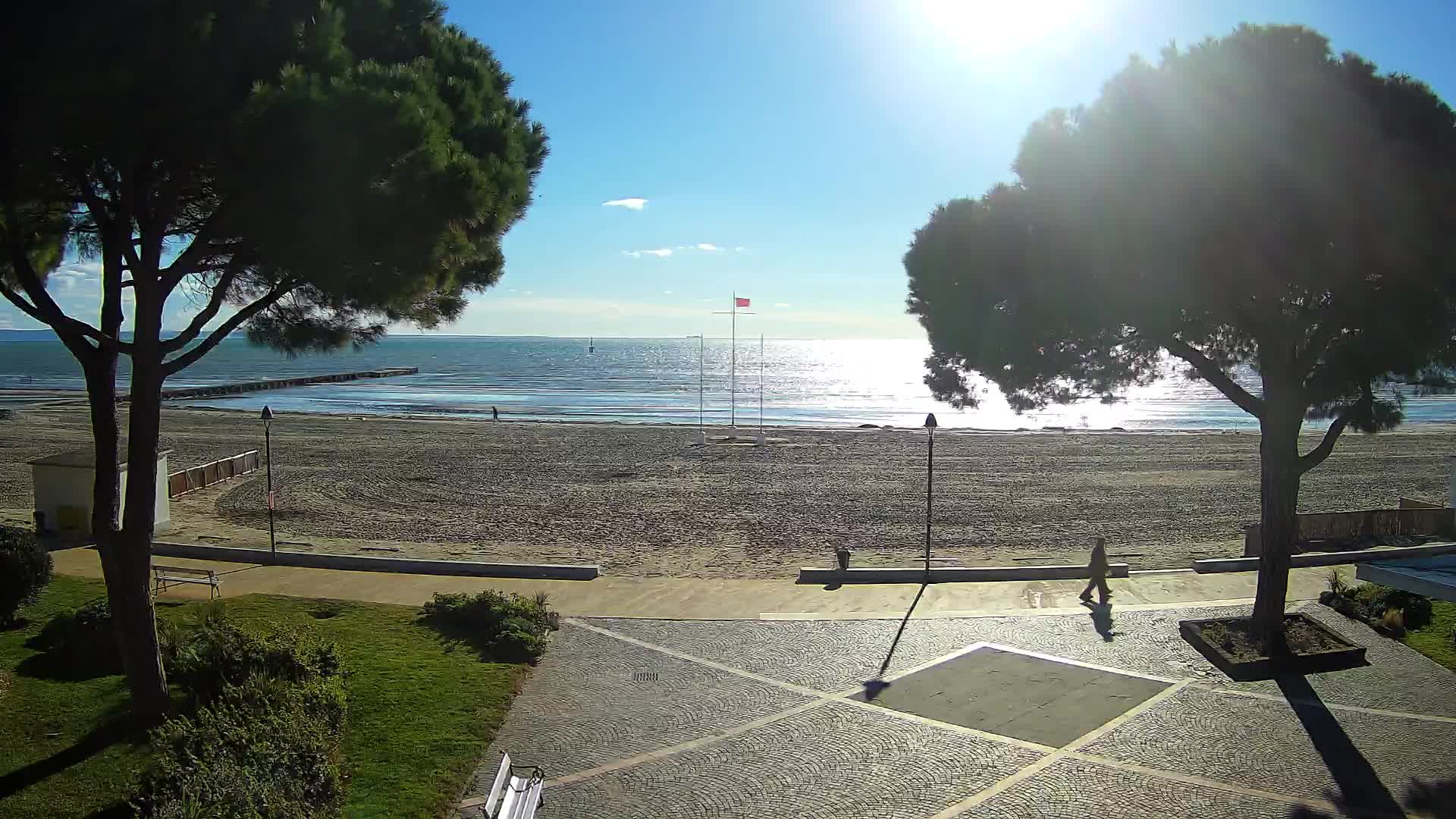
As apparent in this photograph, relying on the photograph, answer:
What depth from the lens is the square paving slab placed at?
9602 millimetres

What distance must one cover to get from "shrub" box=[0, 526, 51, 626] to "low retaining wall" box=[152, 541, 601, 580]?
3759 mm

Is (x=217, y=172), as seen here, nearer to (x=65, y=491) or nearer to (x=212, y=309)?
(x=212, y=309)

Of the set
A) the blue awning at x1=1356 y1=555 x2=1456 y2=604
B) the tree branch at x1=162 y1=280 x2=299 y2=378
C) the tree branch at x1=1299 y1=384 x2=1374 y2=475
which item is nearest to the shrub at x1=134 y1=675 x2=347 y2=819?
the tree branch at x1=162 y1=280 x2=299 y2=378

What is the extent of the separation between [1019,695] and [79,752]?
925 centimetres

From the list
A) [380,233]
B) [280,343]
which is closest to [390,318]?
[280,343]

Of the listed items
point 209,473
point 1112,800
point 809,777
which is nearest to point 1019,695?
point 1112,800

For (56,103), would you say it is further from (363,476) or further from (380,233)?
(363,476)

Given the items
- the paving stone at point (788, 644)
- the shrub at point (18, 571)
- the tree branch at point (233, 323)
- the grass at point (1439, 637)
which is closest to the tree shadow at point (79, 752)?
the tree branch at point (233, 323)

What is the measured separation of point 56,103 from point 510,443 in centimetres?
3451

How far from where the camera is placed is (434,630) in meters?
12.4

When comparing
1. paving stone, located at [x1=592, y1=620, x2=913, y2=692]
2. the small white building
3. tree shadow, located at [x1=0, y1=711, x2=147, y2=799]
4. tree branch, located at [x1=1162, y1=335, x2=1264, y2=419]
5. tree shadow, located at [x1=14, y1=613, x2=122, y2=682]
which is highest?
tree branch, located at [x1=1162, y1=335, x2=1264, y2=419]

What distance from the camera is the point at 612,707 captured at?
1005cm

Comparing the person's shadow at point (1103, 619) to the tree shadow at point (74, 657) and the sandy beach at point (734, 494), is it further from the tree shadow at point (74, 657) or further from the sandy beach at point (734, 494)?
the tree shadow at point (74, 657)

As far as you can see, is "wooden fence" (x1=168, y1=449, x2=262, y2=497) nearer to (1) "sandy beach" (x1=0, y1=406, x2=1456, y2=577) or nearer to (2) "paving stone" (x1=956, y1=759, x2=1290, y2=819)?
(1) "sandy beach" (x1=0, y1=406, x2=1456, y2=577)
